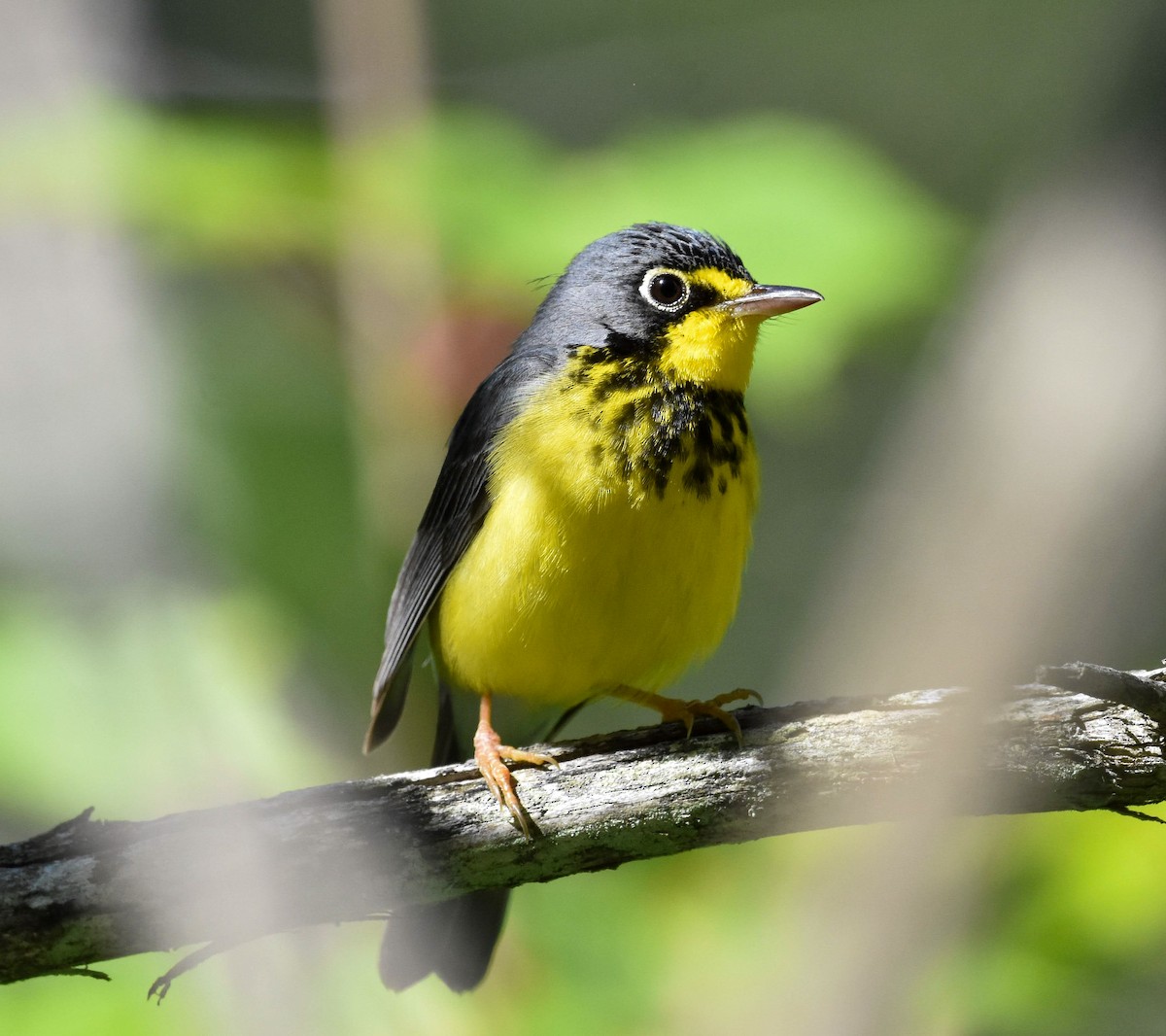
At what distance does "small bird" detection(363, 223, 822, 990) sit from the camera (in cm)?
462

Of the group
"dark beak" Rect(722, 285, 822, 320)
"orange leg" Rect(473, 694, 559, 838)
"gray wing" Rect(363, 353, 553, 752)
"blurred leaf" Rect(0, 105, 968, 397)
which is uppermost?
"blurred leaf" Rect(0, 105, 968, 397)

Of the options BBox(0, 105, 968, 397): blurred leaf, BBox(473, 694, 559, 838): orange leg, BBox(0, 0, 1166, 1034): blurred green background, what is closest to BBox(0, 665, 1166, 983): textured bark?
BBox(473, 694, 559, 838): orange leg

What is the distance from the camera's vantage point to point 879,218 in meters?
4.75

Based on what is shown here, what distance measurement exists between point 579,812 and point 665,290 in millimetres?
2109

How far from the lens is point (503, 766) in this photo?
13.9 ft

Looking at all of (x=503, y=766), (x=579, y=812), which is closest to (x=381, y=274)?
(x=503, y=766)

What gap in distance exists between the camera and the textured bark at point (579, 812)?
3.63 metres

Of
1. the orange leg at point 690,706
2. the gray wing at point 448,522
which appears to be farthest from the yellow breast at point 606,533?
the orange leg at point 690,706

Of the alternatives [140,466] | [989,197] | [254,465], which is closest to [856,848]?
[140,466]

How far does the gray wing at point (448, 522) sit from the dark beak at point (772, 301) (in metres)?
0.74

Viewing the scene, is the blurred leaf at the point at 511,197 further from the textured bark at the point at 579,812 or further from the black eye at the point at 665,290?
the textured bark at the point at 579,812

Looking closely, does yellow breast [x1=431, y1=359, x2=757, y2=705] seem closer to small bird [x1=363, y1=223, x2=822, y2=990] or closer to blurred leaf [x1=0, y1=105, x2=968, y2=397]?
small bird [x1=363, y1=223, x2=822, y2=990]

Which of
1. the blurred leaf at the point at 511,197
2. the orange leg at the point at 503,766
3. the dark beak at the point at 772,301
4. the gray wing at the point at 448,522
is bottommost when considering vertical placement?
the orange leg at the point at 503,766

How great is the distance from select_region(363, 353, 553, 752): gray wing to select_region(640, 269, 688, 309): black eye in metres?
0.47
